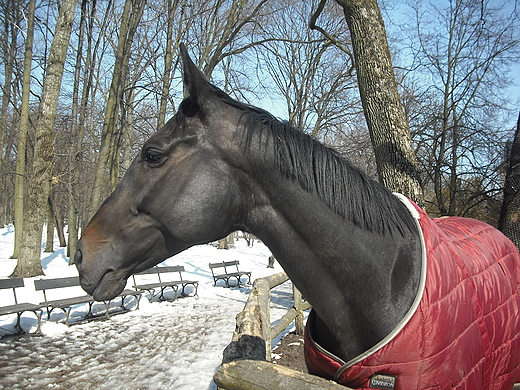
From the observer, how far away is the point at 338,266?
58.1 inches

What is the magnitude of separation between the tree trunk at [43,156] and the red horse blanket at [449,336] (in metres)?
9.95

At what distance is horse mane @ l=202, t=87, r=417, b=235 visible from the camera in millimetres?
1516

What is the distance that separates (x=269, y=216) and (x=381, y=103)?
3.21m

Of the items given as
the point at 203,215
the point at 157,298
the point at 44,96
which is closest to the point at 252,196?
the point at 203,215

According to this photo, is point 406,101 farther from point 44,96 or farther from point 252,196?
point 252,196


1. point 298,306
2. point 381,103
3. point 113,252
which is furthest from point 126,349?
point 381,103

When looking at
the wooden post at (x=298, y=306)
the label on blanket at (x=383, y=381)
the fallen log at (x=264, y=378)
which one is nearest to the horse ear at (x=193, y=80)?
the fallen log at (x=264, y=378)

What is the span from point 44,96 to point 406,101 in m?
11.0

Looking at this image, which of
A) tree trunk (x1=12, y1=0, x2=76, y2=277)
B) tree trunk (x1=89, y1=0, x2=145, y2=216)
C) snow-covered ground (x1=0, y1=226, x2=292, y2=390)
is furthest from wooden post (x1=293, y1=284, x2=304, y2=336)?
tree trunk (x1=89, y1=0, x2=145, y2=216)

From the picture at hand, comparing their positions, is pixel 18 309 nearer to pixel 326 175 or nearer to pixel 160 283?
pixel 160 283

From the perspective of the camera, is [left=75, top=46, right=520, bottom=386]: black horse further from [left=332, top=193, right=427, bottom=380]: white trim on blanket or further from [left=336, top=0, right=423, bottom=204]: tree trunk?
[left=336, top=0, right=423, bottom=204]: tree trunk

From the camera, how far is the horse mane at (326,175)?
1516 mm

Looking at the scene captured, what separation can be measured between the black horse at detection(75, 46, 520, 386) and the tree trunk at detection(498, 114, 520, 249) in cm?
310

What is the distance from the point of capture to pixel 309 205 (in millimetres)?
1499
